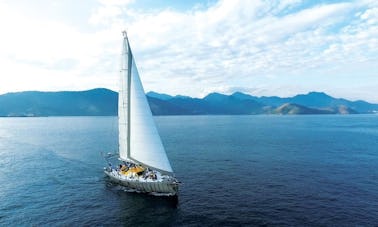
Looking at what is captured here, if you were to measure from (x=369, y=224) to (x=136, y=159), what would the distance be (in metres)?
43.6

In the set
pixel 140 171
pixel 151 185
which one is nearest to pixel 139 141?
pixel 140 171

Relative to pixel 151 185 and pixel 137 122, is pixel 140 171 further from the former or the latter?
pixel 137 122

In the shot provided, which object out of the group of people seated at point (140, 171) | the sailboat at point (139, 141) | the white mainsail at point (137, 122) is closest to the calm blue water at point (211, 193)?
the sailboat at point (139, 141)

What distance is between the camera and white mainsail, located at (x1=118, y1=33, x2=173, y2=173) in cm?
5688

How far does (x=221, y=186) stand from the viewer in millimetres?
62812

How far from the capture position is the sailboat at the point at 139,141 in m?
56.3

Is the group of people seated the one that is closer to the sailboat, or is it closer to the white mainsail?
the sailboat

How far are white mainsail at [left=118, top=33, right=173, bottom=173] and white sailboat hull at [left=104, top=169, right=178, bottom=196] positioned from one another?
274 centimetres

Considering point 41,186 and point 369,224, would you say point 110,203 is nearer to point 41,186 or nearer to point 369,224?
point 41,186

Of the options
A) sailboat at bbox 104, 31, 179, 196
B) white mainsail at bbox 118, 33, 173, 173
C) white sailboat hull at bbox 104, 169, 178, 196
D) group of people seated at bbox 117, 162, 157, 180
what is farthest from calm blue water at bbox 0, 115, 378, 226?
white mainsail at bbox 118, 33, 173, 173

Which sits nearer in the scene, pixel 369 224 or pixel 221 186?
pixel 369 224

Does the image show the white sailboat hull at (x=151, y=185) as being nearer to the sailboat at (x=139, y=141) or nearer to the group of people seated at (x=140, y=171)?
the sailboat at (x=139, y=141)

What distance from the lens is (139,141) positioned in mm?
58594

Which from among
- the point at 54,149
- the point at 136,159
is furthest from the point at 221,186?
the point at 54,149
